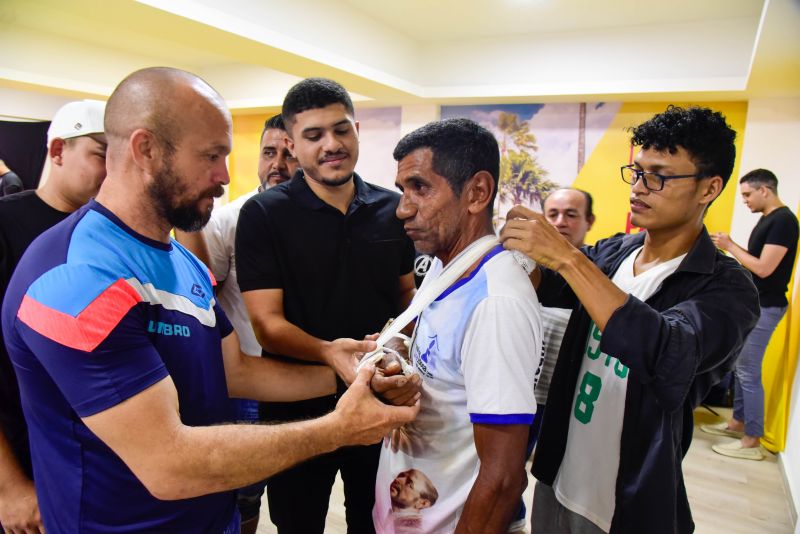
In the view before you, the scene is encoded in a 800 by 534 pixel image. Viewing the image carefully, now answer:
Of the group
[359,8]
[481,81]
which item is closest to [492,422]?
[359,8]

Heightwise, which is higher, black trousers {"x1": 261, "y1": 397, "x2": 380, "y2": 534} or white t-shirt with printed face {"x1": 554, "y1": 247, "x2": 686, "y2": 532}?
white t-shirt with printed face {"x1": 554, "y1": 247, "x2": 686, "y2": 532}

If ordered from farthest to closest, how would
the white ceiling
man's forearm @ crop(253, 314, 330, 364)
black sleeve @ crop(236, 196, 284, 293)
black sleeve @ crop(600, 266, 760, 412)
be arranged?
the white ceiling → black sleeve @ crop(236, 196, 284, 293) → man's forearm @ crop(253, 314, 330, 364) → black sleeve @ crop(600, 266, 760, 412)

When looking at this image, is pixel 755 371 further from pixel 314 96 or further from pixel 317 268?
pixel 314 96

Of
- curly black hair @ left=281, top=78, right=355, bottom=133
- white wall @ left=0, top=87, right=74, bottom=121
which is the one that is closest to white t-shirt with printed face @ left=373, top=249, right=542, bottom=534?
curly black hair @ left=281, top=78, right=355, bottom=133

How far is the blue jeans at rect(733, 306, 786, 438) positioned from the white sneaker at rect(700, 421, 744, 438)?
11.4 inches

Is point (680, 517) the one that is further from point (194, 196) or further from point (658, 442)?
point (194, 196)

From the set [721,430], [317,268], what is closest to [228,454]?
[317,268]

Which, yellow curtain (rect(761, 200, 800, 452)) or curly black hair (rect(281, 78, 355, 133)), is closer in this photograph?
curly black hair (rect(281, 78, 355, 133))

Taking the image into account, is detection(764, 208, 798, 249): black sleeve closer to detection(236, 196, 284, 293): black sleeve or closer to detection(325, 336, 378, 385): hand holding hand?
detection(325, 336, 378, 385): hand holding hand

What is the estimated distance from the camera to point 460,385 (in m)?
1.21

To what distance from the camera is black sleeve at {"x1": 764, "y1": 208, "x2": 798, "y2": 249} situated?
3717mm

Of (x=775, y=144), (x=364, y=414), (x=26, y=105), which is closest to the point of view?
(x=364, y=414)

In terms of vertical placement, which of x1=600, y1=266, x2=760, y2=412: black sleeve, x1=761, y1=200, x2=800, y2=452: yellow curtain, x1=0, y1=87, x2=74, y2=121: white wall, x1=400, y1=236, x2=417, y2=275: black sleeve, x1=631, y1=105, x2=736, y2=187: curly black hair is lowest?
x1=761, y1=200, x2=800, y2=452: yellow curtain

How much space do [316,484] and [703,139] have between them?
5.57 feet
